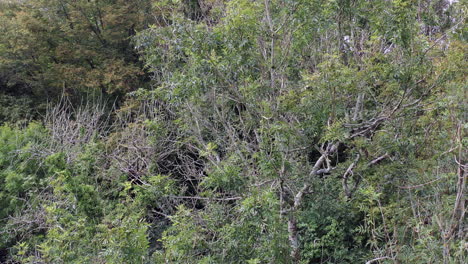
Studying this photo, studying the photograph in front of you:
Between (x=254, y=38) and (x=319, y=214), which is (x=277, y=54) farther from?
(x=319, y=214)

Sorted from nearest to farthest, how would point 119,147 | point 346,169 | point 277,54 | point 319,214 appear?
point 277,54 < point 346,169 < point 319,214 < point 119,147

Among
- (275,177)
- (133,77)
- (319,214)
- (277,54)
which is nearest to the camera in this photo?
(275,177)

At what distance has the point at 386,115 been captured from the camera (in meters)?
4.06

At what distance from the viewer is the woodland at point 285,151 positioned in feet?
11.0

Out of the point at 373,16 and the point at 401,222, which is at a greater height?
the point at 373,16

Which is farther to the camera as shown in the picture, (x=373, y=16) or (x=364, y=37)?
(x=364, y=37)

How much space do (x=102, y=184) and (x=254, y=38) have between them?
3.91m

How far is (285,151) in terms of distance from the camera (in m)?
3.80

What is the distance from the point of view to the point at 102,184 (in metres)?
6.20

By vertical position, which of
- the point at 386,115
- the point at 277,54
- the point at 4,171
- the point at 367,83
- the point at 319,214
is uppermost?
the point at 277,54

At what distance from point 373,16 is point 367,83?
0.75m

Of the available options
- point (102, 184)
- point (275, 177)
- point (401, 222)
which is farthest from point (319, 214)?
point (102, 184)

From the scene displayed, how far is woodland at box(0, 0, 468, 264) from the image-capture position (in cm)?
336

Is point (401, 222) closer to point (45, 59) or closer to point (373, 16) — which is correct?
point (373, 16)
